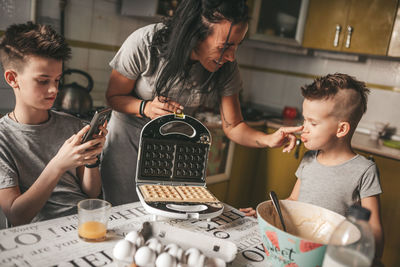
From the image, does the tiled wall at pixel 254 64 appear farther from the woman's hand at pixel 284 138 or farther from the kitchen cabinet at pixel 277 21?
the woman's hand at pixel 284 138

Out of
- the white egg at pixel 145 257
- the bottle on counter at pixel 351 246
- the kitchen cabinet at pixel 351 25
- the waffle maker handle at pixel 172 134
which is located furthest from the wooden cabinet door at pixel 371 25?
the white egg at pixel 145 257

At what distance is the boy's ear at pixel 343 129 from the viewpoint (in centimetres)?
128

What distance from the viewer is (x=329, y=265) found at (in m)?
0.73

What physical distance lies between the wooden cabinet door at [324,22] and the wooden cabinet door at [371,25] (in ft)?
0.20

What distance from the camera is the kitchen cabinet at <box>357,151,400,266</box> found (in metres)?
2.23

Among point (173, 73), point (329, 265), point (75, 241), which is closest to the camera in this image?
point (329, 265)

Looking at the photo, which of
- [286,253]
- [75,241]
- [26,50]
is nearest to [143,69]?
[26,50]

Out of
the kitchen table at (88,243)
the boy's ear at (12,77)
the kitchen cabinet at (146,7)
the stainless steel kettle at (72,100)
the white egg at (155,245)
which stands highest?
the kitchen cabinet at (146,7)

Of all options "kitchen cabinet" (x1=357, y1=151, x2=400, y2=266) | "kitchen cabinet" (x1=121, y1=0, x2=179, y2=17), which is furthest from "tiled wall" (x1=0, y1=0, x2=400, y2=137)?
"kitchen cabinet" (x1=357, y1=151, x2=400, y2=266)

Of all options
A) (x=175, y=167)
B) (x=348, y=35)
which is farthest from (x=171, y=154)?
(x=348, y=35)

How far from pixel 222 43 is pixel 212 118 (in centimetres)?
135

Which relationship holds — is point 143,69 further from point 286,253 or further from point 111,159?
point 286,253

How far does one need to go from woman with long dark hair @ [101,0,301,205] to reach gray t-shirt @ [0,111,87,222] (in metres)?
0.23

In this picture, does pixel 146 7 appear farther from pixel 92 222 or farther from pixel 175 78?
pixel 92 222
